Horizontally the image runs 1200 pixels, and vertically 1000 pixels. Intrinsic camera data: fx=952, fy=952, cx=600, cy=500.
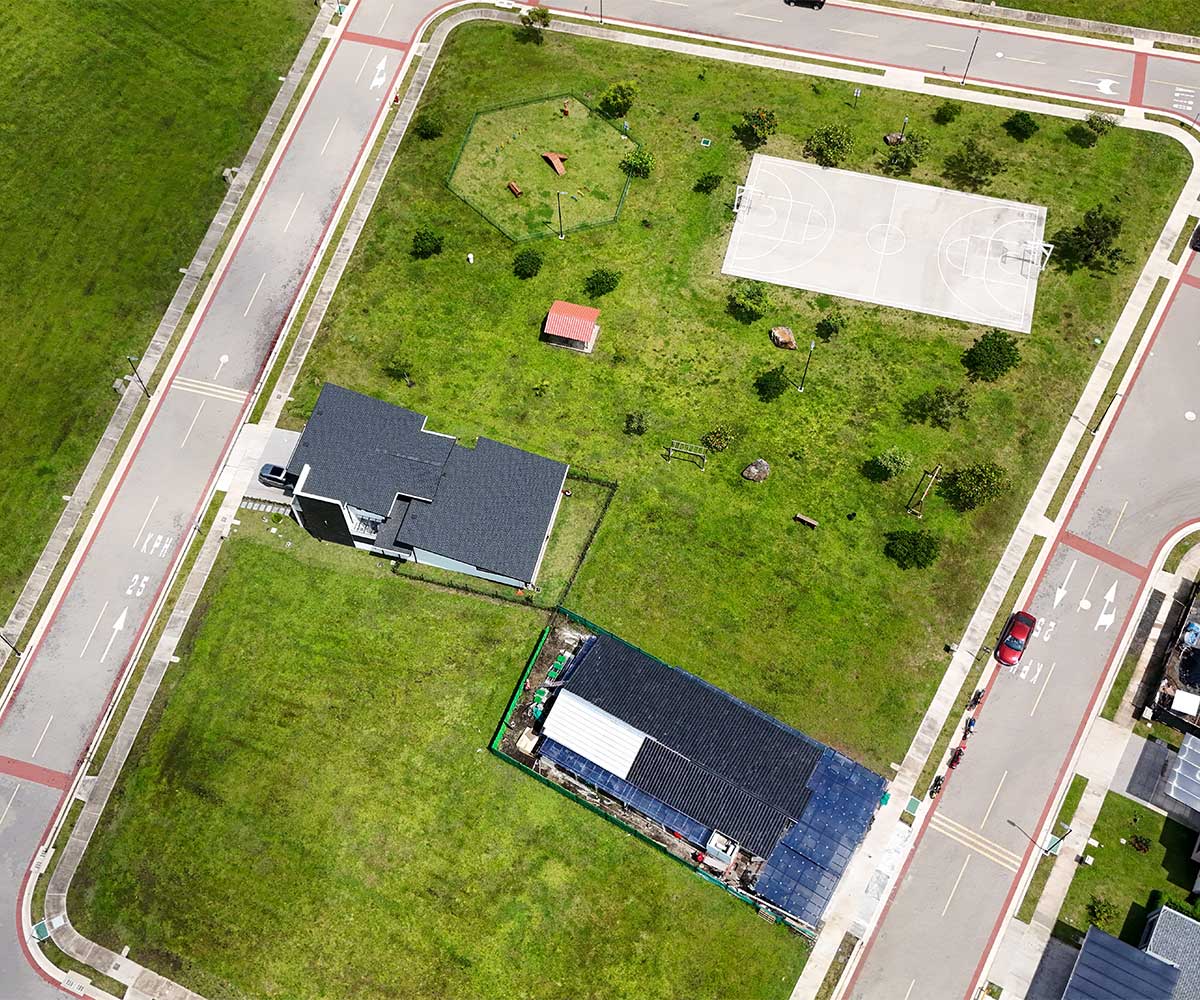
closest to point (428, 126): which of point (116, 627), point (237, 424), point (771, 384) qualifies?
point (237, 424)

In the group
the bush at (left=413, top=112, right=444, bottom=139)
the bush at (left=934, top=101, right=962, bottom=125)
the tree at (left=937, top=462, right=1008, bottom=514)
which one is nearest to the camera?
the tree at (left=937, top=462, right=1008, bottom=514)

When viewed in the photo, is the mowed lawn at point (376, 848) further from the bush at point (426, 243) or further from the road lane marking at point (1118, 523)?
the road lane marking at point (1118, 523)

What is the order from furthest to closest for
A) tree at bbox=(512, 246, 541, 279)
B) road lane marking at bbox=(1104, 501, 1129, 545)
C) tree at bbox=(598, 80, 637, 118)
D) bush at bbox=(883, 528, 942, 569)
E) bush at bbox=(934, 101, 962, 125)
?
bush at bbox=(934, 101, 962, 125), tree at bbox=(598, 80, 637, 118), tree at bbox=(512, 246, 541, 279), road lane marking at bbox=(1104, 501, 1129, 545), bush at bbox=(883, 528, 942, 569)

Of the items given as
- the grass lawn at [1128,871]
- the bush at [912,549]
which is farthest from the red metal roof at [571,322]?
the grass lawn at [1128,871]

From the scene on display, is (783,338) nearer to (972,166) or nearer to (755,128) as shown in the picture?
(755,128)

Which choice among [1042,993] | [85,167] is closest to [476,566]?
[1042,993]

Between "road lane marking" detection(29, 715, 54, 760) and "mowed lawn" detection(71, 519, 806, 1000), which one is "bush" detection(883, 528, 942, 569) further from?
"road lane marking" detection(29, 715, 54, 760)

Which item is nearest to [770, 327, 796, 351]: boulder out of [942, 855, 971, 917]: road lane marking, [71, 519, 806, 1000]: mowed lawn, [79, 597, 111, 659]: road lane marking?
[71, 519, 806, 1000]: mowed lawn
